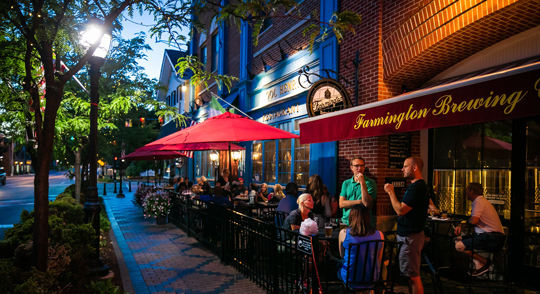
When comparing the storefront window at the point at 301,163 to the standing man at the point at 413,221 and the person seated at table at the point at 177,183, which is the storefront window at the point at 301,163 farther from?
the standing man at the point at 413,221

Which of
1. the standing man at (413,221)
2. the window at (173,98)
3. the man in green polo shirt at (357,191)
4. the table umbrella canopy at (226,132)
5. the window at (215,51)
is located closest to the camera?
the standing man at (413,221)

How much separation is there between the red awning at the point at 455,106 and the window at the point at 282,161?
4495 mm

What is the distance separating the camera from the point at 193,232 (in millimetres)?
9039

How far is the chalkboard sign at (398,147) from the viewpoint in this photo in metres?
7.44

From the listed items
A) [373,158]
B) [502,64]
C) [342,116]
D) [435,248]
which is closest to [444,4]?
[502,64]

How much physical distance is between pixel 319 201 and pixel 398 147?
239cm

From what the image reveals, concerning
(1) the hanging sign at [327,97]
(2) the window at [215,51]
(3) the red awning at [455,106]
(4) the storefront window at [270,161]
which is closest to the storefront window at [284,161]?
(4) the storefront window at [270,161]

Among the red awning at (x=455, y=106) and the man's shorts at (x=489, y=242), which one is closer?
the red awning at (x=455, y=106)

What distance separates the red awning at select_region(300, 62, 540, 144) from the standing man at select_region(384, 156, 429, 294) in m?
0.72

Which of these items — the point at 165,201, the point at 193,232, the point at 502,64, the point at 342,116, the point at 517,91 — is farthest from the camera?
the point at 165,201

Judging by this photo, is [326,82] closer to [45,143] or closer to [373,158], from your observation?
[373,158]

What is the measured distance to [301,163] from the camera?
35.7ft

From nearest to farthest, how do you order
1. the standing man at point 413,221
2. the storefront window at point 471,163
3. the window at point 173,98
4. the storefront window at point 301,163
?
the standing man at point 413,221, the storefront window at point 471,163, the storefront window at point 301,163, the window at point 173,98

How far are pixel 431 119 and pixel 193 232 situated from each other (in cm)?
637
